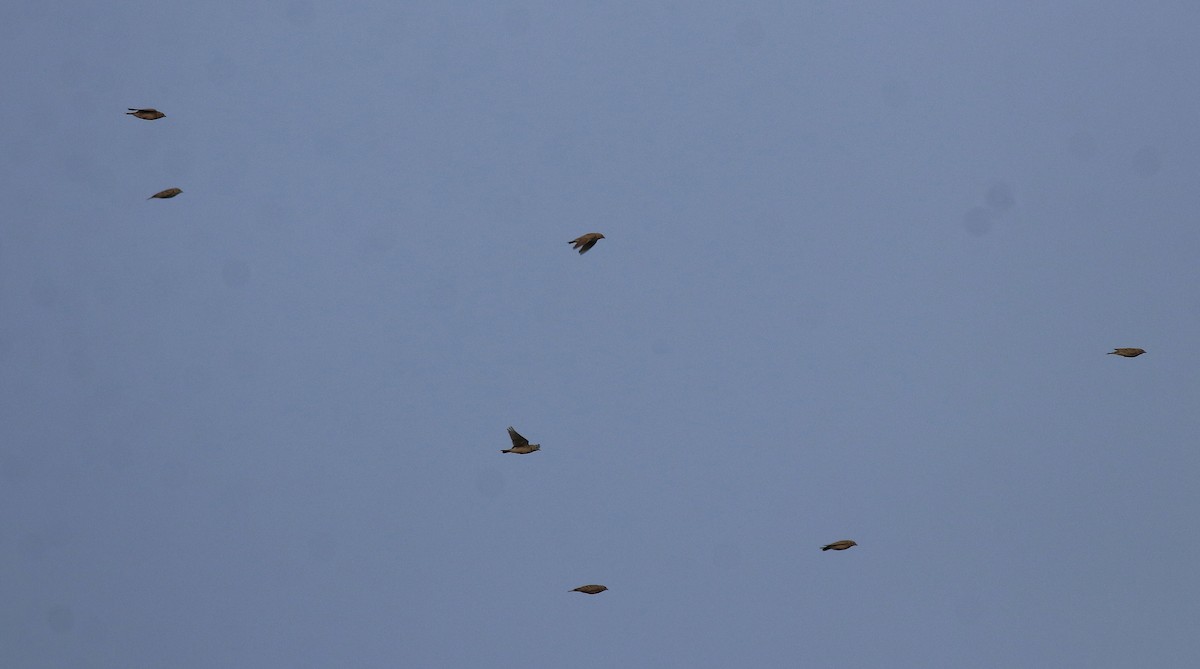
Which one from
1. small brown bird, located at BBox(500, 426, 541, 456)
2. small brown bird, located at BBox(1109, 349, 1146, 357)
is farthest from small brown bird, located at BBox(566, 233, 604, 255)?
small brown bird, located at BBox(1109, 349, 1146, 357)

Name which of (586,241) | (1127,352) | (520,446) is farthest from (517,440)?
(1127,352)

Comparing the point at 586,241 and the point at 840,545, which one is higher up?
the point at 586,241

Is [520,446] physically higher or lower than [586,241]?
lower

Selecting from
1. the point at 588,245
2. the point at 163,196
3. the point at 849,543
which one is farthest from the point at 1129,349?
the point at 163,196

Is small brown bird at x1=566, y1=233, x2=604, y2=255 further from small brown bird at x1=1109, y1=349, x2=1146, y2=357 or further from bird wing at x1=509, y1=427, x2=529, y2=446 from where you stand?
small brown bird at x1=1109, y1=349, x2=1146, y2=357

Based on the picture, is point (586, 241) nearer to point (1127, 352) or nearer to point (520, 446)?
point (520, 446)

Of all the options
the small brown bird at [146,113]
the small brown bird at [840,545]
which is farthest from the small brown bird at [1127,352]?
the small brown bird at [146,113]

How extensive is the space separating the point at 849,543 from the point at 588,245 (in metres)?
16.0

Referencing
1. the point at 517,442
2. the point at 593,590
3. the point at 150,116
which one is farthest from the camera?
the point at 593,590

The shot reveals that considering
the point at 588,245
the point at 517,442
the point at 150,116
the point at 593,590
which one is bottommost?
the point at 593,590

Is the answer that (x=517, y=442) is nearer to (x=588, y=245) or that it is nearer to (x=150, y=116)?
(x=588, y=245)

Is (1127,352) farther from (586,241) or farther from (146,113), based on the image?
(146,113)

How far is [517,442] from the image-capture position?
74.8 m

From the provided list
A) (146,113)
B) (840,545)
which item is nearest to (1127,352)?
(840,545)
